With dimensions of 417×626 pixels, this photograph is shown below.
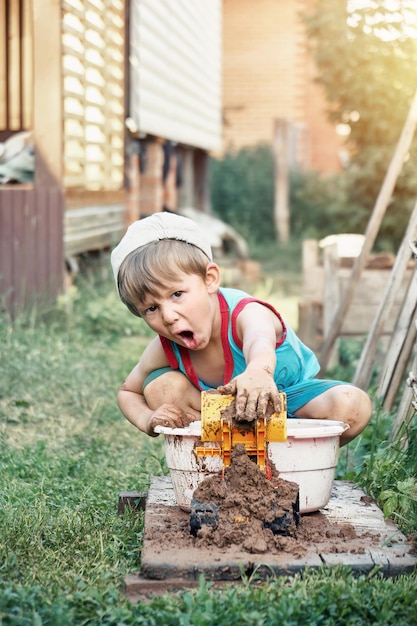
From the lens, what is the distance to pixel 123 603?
2.50 meters

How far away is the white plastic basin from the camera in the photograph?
9.55 ft

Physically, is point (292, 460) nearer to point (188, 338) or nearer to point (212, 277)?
point (188, 338)

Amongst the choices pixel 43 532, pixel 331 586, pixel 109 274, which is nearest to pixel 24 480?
pixel 43 532

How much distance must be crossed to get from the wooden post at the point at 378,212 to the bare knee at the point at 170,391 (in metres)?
2.36

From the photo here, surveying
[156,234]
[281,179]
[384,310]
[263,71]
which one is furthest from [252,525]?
[263,71]

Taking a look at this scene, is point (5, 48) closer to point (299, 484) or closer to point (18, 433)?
point (18, 433)

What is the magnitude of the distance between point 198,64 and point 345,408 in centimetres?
1316

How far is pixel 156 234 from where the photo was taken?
10.6 feet

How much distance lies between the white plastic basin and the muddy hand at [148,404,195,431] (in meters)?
0.13

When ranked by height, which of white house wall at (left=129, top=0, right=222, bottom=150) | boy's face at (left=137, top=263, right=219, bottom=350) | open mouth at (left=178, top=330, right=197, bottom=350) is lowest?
open mouth at (left=178, top=330, right=197, bottom=350)

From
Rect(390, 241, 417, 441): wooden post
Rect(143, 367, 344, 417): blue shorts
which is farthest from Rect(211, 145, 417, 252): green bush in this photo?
Rect(143, 367, 344, 417): blue shorts

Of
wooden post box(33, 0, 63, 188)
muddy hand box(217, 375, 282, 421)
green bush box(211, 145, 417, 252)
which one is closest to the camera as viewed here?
muddy hand box(217, 375, 282, 421)

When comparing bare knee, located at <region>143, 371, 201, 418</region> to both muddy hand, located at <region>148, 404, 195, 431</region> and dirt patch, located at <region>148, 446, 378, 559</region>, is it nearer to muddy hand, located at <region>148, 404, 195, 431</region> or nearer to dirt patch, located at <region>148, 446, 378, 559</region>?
muddy hand, located at <region>148, 404, 195, 431</region>

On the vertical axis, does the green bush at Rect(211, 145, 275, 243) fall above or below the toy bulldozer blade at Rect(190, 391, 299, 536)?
above
